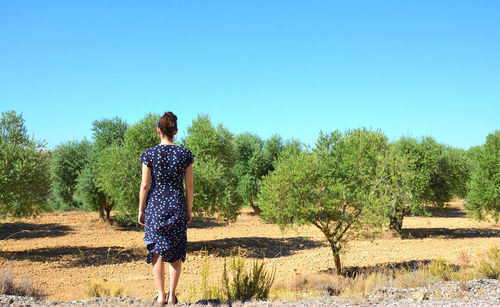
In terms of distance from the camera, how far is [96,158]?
27141 millimetres

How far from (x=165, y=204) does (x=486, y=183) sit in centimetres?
2689

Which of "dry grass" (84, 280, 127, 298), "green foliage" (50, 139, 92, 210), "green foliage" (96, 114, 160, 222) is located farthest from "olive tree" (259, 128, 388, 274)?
"green foliage" (50, 139, 92, 210)

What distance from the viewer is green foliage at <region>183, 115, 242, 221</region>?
18766 millimetres

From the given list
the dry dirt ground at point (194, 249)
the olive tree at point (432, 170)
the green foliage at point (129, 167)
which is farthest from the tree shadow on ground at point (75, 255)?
the olive tree at point (432, 170)

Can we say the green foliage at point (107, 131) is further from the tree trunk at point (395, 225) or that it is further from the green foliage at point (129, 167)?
the tree trunk at point (395, 225)

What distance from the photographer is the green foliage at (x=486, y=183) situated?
24469 millimetres

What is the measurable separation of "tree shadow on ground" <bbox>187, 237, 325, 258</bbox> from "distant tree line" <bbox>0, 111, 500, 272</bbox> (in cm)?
214

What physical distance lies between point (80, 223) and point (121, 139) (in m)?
9.58

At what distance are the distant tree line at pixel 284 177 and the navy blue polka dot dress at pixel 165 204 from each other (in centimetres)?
840

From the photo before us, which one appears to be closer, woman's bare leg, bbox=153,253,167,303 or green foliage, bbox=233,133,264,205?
woman's bare leg, bbox=153,253,167,303

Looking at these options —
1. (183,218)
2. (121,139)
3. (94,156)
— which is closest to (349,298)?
(183,218)

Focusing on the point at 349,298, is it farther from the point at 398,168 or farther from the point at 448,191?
the point at 448,191

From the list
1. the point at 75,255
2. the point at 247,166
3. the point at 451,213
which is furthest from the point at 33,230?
the point at 451,213

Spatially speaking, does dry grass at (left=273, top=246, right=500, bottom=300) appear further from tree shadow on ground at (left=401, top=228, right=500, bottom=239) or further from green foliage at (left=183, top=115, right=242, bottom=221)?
tree shadow on ground at (left=401, top=228, right=500, bottom=239)
